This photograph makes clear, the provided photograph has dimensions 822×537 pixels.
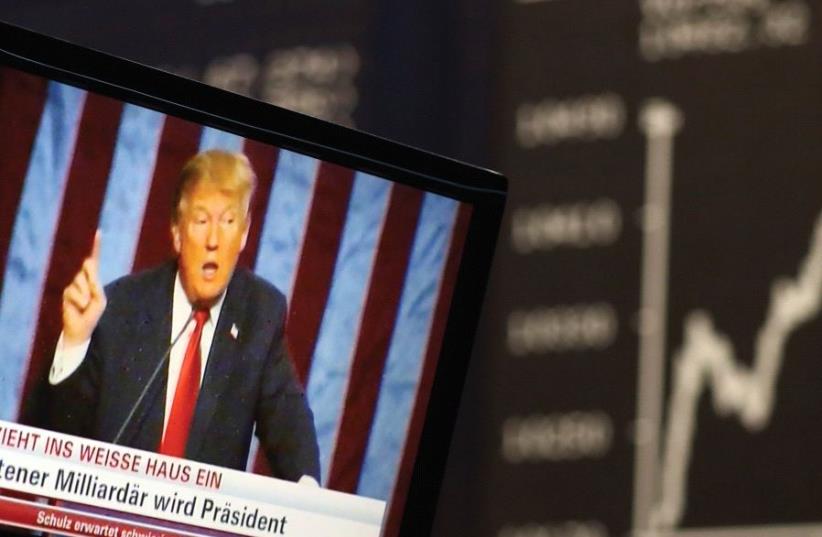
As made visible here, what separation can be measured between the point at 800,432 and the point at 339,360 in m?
1.79

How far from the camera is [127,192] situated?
34.0 inches

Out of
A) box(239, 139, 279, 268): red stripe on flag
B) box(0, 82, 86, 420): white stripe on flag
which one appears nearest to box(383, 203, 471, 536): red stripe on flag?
box(239, 139, 279, 268): red stripe on flag

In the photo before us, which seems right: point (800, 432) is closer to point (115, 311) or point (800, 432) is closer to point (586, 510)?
point (586, 510)

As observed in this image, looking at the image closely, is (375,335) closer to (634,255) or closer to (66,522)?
(66,522)

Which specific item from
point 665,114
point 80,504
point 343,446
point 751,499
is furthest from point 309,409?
point 665,114

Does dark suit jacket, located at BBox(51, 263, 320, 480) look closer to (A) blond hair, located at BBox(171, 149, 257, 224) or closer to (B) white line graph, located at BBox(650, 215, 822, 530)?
(A) blond hair, located at BBox(171, 149, 257, 224)

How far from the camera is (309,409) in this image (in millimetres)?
902

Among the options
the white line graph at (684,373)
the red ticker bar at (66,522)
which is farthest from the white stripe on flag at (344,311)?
the white line graph at (684,373)

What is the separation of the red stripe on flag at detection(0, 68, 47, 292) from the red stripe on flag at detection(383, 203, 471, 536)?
241 millimetres

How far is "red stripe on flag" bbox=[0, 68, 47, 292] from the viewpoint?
32.8 inches

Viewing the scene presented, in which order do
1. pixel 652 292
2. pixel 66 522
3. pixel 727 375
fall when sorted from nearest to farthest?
pixel 66 522
pixel 727 375
pixel 652 292

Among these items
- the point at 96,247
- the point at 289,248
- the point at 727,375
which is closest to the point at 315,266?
the point at 289,248

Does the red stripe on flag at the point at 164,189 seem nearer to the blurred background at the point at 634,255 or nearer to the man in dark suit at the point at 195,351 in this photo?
the man in dark suit at the point at 195,351

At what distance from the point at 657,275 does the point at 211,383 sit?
75.2 inches
